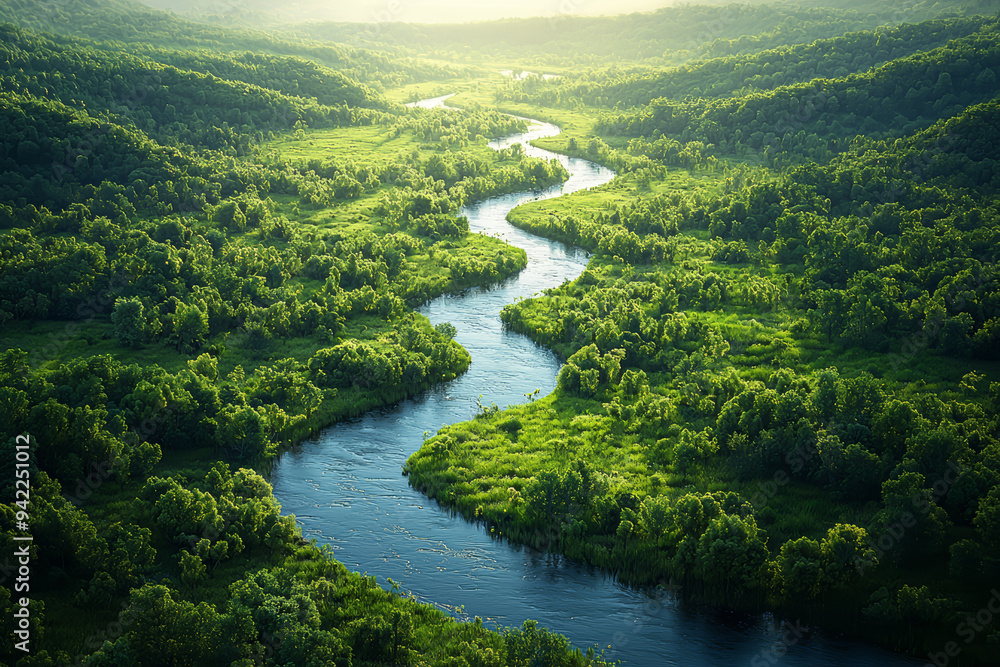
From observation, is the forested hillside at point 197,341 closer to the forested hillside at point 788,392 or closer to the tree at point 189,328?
the tree at point 189,328

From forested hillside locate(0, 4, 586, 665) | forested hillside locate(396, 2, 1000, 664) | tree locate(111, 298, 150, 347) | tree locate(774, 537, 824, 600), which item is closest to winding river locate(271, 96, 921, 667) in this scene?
forested hillside locate(396, 2, 1000, 664)

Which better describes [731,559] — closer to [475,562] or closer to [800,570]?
[800,570]

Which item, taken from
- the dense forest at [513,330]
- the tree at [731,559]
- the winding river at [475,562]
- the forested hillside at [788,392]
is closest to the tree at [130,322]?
the dense forest at [513,330]

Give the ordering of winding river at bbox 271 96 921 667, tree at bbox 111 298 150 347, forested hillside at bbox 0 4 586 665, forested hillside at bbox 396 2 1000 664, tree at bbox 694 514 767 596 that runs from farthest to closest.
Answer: tree at bbox 111 298 150 347
forested hillside at bbox 396 2 1000 664
tree at bbox 694 514 767 596
winding river at bbox 271 96 921 667
forested hillside at bbox 0 4 586 665

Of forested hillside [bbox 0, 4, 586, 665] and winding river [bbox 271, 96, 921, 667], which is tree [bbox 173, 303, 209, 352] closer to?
forested hillside [bbox 0, 4, 586, 665]

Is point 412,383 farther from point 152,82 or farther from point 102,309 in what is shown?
point 152,82
